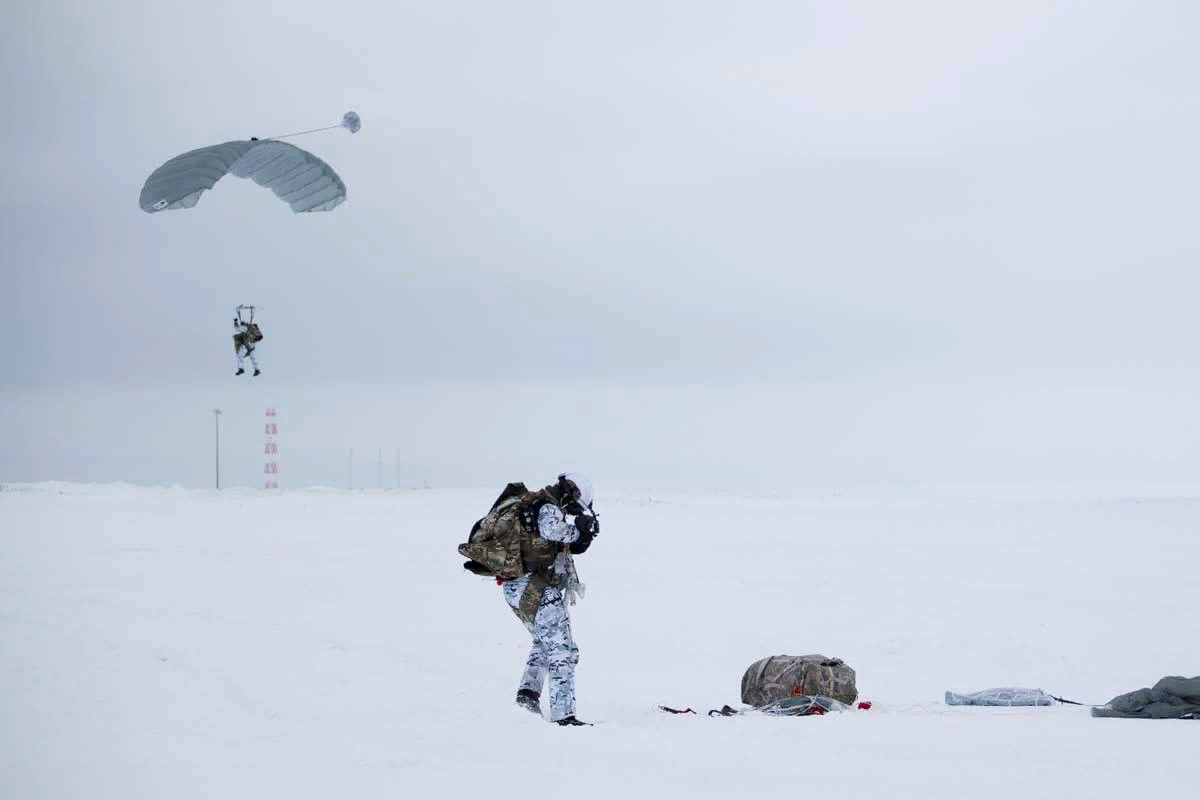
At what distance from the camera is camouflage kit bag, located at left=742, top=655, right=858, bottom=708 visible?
37.2 feet

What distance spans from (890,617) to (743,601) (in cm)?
238

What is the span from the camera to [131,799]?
761 cm

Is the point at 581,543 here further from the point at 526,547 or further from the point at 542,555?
the point at 526,547

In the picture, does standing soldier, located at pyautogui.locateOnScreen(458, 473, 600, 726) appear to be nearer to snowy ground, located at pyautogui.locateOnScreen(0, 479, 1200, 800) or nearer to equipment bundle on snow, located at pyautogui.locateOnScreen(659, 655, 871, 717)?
snowy ground, located at pyautogui.locateOnScreen(0, 479, 1200, 800)

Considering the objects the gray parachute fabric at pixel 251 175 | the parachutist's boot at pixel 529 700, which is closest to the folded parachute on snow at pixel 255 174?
the gray parachute fabric at pixel 251 175

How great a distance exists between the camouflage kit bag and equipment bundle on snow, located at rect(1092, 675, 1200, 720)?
2.24 m

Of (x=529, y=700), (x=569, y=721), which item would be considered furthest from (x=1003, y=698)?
(x=529, y=700)

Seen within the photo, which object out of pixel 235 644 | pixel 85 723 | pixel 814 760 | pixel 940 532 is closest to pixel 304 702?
pixel 85 723

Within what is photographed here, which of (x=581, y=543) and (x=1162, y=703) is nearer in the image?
(x=1162, y=703)

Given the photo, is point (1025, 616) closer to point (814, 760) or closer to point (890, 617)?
point (890, 617)

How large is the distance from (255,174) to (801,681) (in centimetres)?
1558

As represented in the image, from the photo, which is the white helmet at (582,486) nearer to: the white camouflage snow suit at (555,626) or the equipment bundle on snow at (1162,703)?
the white camouflage snow suit at (555,626)

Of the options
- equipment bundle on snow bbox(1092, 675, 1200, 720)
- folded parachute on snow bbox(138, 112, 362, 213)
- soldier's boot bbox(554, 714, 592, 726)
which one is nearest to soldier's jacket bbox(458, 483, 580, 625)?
soldier's boot bbox(554, 714, 592, 726)

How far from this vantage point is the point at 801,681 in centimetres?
1137
